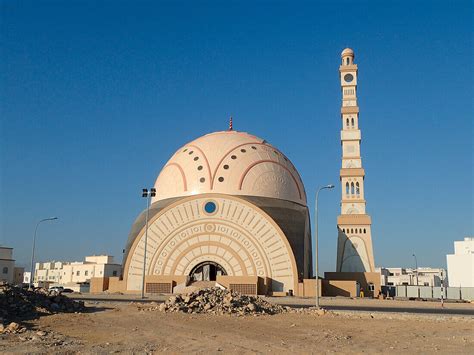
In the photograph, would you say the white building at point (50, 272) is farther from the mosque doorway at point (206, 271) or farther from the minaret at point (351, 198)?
the minaret at point (351, 198)

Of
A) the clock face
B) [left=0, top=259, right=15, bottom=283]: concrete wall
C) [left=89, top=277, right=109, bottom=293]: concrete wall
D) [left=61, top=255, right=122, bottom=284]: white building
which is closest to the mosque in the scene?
[left=89, top=277, right=109, bottom=293]: concrete wall

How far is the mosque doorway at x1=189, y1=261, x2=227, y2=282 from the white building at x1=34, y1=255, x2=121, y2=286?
3865 centimetres

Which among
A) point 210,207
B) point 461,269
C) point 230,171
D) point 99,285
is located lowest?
point 99,285

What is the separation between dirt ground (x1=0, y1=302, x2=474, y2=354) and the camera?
47.5 feet

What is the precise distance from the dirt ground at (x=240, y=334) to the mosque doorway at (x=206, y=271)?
2102cm

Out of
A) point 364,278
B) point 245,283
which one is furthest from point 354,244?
point 245,283

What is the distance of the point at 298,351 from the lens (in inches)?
557

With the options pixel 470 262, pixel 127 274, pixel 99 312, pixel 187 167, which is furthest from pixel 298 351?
pixel 470 262

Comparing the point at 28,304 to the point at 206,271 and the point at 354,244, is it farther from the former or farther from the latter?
the point at 354,244

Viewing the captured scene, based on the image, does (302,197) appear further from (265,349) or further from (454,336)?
(265,349)

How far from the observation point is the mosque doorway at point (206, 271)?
4550cm

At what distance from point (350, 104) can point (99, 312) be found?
145 ft

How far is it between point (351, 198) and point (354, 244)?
5269 millimetres

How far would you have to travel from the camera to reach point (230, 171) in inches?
2032
